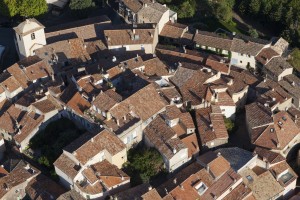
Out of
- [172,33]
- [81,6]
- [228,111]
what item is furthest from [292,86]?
[81,6]

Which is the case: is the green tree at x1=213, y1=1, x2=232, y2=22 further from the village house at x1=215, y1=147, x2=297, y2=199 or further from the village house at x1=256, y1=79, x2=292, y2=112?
the village house at x1=215, y1=147, x2=297, y2=199

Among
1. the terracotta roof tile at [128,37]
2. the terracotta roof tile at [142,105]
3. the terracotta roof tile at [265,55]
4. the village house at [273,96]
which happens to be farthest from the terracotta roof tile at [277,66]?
the terracotta roof tile at [142,105]

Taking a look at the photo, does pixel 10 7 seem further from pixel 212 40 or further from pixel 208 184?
pixel 208 184

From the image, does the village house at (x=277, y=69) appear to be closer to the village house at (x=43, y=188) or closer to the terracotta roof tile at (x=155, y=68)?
the terracotta roof tile at (x=155, y=68)

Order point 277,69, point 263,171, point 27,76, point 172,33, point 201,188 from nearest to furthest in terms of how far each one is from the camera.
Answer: point 201,188 → point 263,171 → point 27,76 → point 277,69 → point 172,33

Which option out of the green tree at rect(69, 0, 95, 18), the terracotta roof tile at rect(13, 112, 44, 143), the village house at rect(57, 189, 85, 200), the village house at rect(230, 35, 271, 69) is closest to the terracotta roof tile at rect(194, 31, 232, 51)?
the village house at rect(230, 35, 271, 69)
